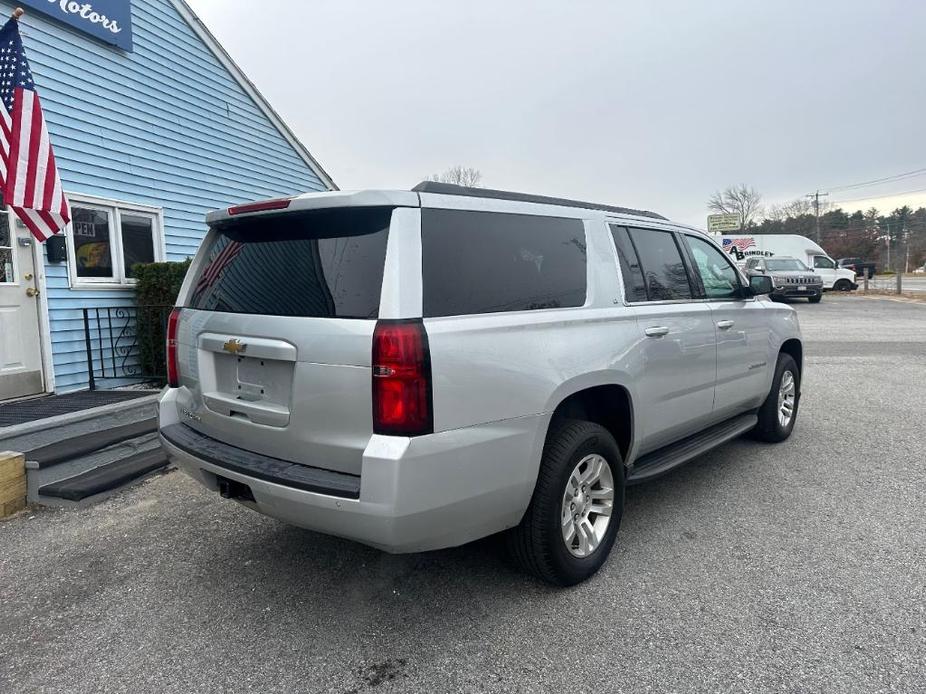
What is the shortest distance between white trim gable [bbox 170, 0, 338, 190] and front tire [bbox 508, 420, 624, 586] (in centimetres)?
864

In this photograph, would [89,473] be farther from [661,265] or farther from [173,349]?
[661,265]

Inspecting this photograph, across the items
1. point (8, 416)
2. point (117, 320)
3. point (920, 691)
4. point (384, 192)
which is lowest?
point (920, 691)

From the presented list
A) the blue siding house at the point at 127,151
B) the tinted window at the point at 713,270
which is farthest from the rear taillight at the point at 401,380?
the blue siding house at the point at 127,151

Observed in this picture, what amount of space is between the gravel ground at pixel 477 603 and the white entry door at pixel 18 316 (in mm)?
2831

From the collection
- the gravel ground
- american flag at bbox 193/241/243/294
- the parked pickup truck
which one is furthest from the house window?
the parked pickup truck

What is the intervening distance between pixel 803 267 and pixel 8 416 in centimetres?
2600

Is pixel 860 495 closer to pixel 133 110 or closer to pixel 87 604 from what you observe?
pixel 87 604

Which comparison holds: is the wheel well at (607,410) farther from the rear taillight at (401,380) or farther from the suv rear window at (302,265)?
the suv rear window at (302,265)

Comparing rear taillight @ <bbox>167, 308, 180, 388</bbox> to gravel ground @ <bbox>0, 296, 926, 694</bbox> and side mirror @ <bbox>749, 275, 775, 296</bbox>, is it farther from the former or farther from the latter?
side mirror @ <bbox>749, 275, 775, 296</bbox>

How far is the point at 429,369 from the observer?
7.26 ft

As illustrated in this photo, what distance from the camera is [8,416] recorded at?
17.2 ft

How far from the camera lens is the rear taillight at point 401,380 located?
7.17ft

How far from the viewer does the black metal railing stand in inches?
268

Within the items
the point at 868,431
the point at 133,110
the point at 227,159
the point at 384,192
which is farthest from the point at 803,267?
the point at 384,192
